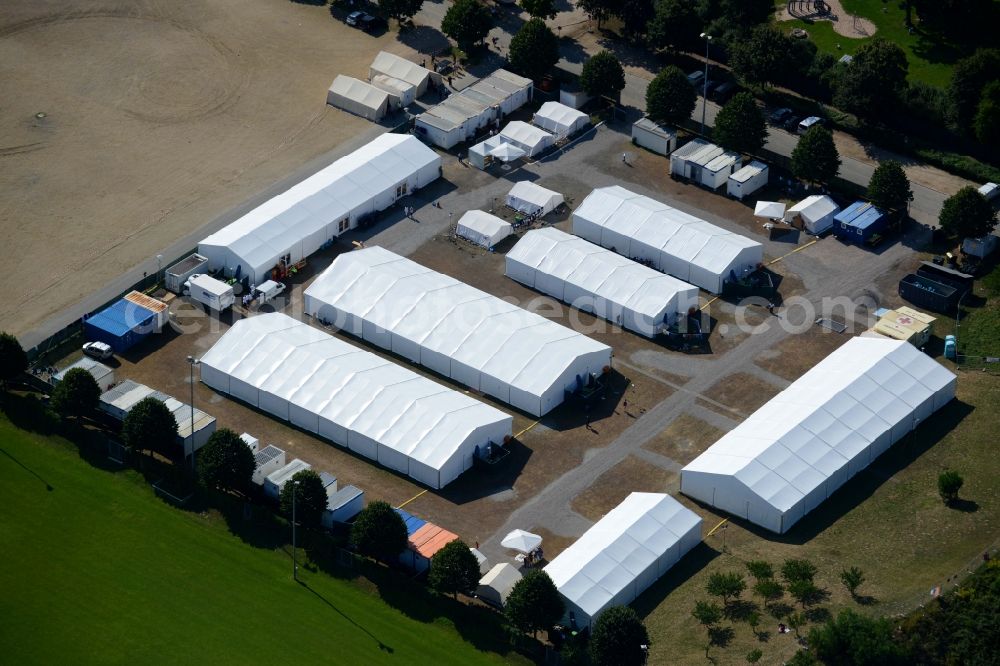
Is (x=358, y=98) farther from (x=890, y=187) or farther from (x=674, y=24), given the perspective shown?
(x=890, y=187)

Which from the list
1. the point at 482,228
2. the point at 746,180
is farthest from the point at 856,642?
the point at 746,180

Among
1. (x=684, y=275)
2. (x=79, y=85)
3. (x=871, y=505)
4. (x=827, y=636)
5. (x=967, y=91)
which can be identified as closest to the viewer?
(x=827, y=636)

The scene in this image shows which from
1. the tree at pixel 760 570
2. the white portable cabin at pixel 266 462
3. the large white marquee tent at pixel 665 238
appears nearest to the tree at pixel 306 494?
the white portable cabin at pixel 266 462

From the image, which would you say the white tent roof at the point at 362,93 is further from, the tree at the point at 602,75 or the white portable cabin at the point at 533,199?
the tree at the point at 602,75

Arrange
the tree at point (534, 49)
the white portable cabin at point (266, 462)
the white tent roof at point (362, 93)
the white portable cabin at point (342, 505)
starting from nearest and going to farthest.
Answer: the white portable cabin at point (342, 505), the white portable cabin at point (266, 462), the white tent roof at point (362, 93), the tree at point (534, 49)

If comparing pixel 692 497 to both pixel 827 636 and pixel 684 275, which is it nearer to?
pixel 827 636

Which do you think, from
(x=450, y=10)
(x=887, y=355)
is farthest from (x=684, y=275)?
(x=450, y=10)
